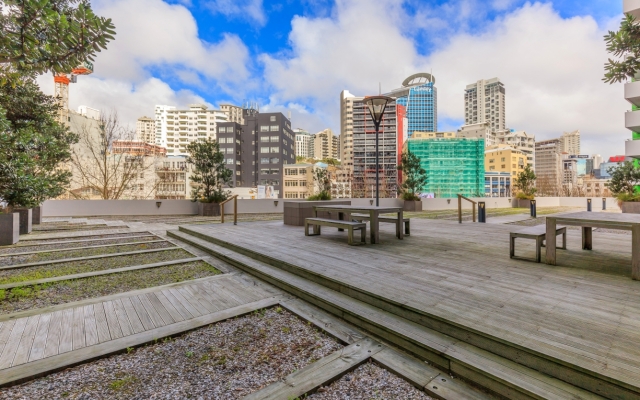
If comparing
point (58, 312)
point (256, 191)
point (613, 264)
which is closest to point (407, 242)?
point (613, 264)

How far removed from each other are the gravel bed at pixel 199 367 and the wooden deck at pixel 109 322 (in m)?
0.13

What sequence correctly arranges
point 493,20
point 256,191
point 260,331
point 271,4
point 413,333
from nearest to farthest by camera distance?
1. point 413,333
2. point 260,331
3. point 493,20
4. point 271,4
5. point 256,191

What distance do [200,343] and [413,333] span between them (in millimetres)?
1505

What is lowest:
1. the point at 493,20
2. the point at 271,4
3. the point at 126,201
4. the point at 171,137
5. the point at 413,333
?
the point at 413,333

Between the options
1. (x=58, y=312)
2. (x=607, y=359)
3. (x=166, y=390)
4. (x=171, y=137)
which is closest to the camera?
(x=607, y=359)

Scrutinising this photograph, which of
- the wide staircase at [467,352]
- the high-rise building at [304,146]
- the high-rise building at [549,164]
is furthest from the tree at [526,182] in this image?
the high-rise building at [304,146]

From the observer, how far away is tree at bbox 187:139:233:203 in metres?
14.5

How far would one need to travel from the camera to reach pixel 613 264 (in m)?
3.21

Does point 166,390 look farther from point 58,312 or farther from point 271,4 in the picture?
point 271,4

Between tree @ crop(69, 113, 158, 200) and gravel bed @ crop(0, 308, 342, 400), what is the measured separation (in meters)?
18.2

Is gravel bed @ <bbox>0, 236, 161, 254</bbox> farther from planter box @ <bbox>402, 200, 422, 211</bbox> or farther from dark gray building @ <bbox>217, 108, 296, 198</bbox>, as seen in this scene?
dark gray building @ <bbox>217, 108, 296, 198</bbox>

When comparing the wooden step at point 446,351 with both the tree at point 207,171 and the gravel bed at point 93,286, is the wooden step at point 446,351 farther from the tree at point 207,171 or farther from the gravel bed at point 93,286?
the tree at point 207,171

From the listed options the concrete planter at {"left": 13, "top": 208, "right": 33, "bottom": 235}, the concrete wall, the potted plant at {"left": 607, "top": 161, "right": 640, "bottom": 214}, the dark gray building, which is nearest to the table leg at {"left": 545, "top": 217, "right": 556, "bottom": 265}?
the concrete planter at {"left": 13, "top": 208, "right": 33, "bottom": 235}

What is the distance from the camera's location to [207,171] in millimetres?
14586
